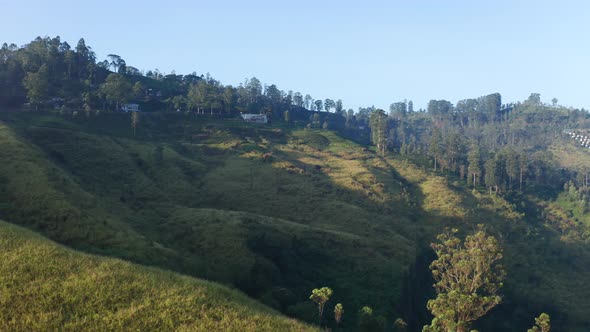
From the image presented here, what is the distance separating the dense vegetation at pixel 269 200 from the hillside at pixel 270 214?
0.93 feet

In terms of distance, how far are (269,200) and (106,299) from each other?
183ft

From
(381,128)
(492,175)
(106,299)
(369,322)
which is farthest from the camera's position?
(381,128)

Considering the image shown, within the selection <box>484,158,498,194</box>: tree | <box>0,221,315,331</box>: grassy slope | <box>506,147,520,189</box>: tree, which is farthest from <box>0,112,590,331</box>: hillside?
<box>0,221,315,331</box>: grassy slope

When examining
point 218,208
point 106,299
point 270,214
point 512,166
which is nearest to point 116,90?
point 218,208

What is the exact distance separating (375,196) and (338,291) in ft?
144

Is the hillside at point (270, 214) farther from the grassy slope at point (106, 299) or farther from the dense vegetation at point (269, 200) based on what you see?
the grassy slope at point (106, 299)

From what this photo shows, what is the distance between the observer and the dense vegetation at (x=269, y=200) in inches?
1849

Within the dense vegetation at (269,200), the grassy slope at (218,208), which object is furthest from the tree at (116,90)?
the grassy slope at (218,208)

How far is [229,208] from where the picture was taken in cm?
7419

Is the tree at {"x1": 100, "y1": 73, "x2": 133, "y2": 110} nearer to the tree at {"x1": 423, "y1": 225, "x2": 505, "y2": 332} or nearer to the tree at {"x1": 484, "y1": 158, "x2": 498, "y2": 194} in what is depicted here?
the tree at {"x1": 423, "y1": 225, "x2": 505, "y2": 332}

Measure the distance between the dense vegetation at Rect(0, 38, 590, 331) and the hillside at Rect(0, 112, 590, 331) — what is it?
284 mm

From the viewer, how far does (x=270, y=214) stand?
73625 mm

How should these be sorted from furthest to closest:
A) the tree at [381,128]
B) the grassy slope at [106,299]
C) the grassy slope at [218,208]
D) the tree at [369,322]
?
1. the tree at [381,128]
2. the grassy slope at [218,208]
3. the tree at [369,322]
4. the grassy slope at [106,299]

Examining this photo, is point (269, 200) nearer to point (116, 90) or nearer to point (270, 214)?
point (270, 214)
